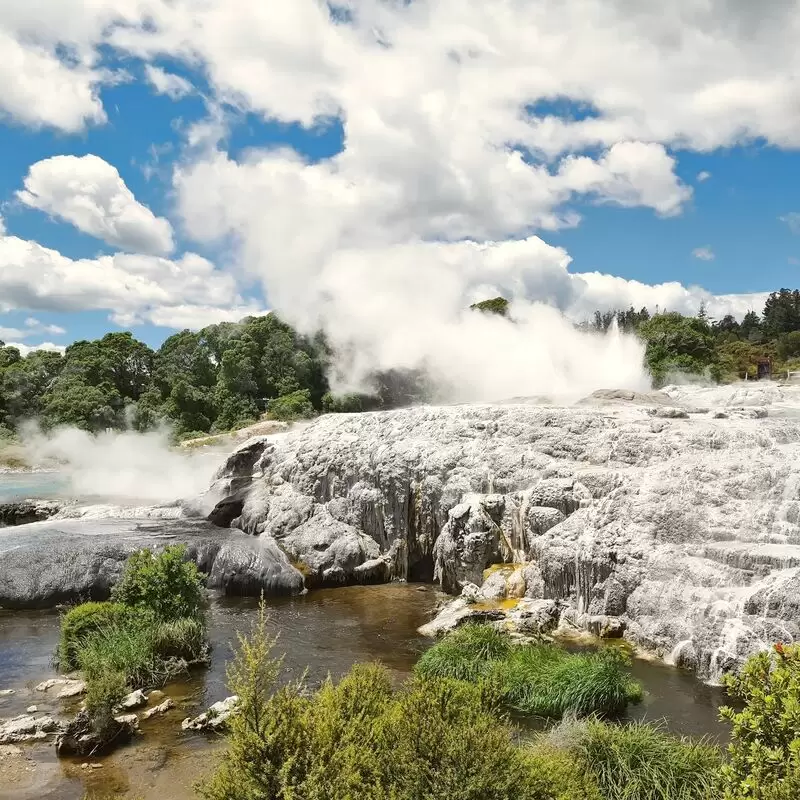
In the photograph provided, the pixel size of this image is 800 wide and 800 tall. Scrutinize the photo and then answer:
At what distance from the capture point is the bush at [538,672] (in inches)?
434

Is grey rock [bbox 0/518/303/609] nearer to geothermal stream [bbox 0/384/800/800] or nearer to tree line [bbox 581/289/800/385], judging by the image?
geothermal stream [bbox 0/384/800/800]

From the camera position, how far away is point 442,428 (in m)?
23.4

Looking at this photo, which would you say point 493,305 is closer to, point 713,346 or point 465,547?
point 713,346

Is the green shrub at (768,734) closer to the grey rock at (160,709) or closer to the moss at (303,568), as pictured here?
the grey rock at (160,709)

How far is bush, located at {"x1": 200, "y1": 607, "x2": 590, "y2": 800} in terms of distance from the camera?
565 cm

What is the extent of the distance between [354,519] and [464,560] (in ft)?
18.1

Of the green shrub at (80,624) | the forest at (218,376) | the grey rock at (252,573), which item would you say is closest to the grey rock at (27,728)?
the green shrub at (80,624)

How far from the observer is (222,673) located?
13641 mm

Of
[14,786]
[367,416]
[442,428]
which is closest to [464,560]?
[442,428]

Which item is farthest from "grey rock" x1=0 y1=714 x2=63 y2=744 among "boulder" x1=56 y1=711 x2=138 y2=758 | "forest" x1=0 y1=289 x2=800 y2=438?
"forest" x1=0 y1=289 x2=800 y2=438

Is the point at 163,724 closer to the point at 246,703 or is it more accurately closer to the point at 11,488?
the point at 246,703

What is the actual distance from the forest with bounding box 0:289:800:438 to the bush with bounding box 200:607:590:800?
40316 mm

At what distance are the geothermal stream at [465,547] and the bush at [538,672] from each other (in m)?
0.74

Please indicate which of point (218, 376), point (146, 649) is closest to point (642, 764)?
point (146, 649)
